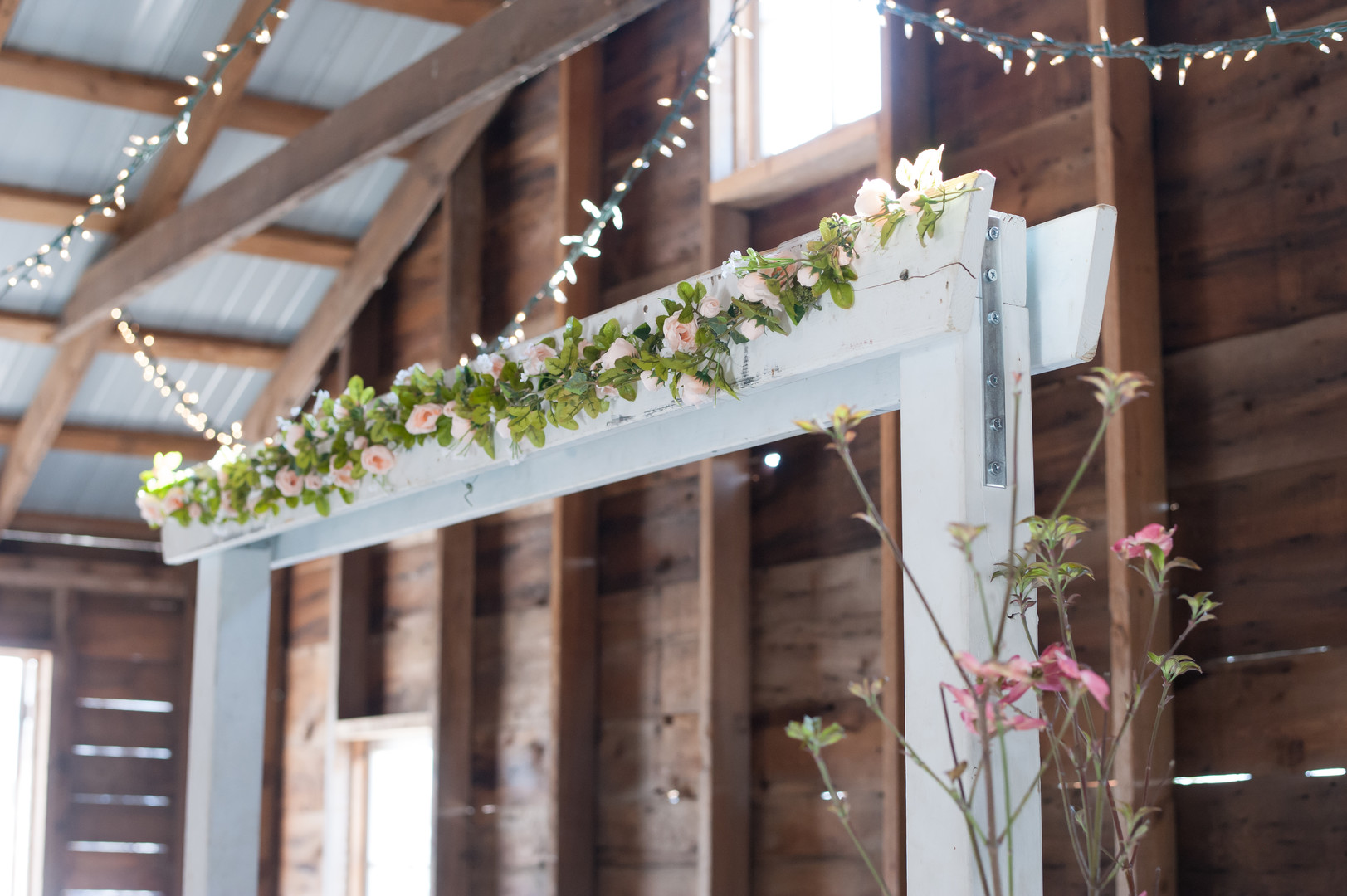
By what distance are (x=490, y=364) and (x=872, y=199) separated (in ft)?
3.35

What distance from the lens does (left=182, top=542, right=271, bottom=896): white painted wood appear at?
363 centimetres

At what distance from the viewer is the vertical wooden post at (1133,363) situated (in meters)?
2.87

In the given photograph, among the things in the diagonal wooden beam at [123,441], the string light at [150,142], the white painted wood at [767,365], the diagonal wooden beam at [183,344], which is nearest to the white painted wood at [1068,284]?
the white painted wood at [767,365]

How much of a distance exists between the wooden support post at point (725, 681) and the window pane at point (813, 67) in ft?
3.35

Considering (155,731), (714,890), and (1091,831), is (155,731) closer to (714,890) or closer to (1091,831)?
(714,890)

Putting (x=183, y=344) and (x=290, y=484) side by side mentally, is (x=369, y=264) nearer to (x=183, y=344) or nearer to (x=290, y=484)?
(x=183, y=344)

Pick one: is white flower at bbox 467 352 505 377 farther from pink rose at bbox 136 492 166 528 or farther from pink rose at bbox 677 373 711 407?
pink rose at bbox 136 492 166 528

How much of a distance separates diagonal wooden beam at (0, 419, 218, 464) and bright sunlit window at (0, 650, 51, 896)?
1.03m

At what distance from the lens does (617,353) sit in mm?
2348

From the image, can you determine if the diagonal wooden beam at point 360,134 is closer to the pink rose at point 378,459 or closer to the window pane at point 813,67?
the window pane at point 813,67

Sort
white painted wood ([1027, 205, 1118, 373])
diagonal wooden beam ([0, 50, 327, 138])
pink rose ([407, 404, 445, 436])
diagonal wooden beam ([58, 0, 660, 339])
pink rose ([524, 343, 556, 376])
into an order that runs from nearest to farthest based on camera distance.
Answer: white painted wood ([1027, 205, 1118, 373]) < pink rose ([524, 343, 556, 376]) < pink rose ([407, 404, 445, 436]) < diagonal wooden beam ([58, 0, 660, 339]) < diagonal wooden beam ([0, 50, 327, 138])

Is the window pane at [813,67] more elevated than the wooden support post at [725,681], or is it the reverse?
the window pane at [813,67]

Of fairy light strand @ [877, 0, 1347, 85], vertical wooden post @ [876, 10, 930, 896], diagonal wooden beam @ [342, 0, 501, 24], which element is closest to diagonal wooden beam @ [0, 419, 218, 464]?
diagonal wooden beam @ [342, 0, 501, 24]

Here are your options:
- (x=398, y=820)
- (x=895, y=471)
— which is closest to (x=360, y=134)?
(x=895, y=471)
